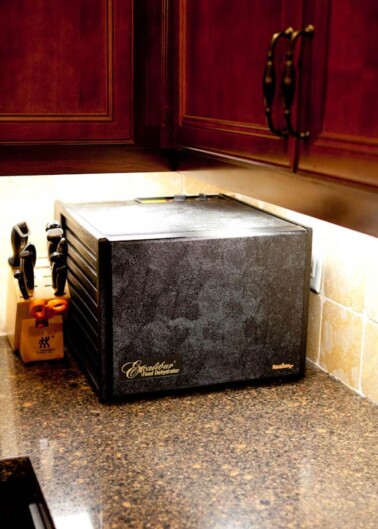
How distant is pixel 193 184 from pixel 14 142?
600 millimetres

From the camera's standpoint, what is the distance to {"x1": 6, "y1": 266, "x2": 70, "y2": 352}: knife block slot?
1497 mm

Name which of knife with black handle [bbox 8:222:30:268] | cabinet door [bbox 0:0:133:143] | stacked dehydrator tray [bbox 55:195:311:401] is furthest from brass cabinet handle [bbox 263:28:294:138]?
knife with black handle [bbox 8:222:30:268]

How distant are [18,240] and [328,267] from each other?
0.65m

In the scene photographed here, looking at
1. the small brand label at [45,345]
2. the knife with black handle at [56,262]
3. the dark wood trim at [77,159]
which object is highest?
the dark wood trim at [77,159]

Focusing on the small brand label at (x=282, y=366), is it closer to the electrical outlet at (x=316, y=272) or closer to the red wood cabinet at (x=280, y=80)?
the electrical outlet at (x=316, y=272)

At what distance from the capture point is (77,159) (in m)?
1.44

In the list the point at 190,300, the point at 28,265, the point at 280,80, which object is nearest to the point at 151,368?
the point at 190,300

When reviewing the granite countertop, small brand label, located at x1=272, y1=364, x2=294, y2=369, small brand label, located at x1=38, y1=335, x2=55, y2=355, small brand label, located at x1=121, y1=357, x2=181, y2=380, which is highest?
small brand label, located at x1=121, y1=357, x2=181, y2=380

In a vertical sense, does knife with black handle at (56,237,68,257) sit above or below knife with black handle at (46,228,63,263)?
below

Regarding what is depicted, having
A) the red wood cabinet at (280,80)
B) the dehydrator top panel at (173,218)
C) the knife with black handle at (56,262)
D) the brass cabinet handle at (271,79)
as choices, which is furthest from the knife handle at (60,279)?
the brass cabinet handle at (271,79)

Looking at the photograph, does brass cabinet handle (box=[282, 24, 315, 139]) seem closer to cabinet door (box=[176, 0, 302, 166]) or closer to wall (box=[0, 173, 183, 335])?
cabinet door (box=[176, 0, 302, 166])

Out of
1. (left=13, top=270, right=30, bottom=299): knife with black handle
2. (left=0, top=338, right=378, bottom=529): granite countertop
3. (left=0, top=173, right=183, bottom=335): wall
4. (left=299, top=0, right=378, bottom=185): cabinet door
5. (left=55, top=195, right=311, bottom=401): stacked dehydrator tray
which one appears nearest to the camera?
(left=299, top=0, right=378, bottom=185): cabinet door

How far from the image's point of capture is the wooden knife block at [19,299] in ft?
4.91

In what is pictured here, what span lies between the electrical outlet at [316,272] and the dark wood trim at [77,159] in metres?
0.35
